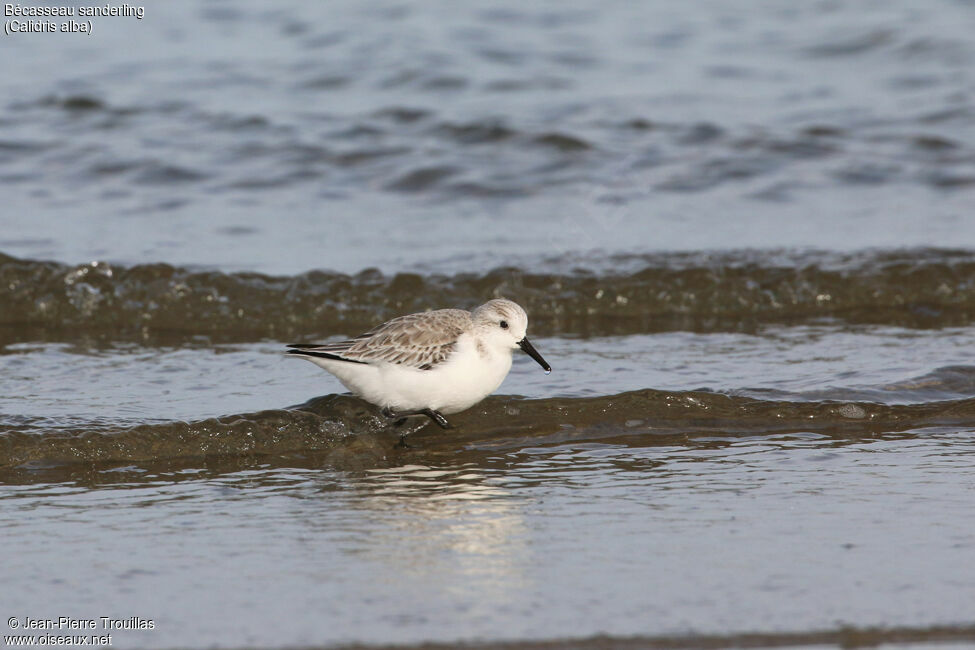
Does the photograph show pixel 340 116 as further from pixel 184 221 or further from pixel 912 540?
pixel 912 540

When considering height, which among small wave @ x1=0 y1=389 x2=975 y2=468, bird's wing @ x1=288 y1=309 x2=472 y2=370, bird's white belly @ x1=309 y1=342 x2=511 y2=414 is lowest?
small wave @ x1=0 y1=389 x2=975 y2=468

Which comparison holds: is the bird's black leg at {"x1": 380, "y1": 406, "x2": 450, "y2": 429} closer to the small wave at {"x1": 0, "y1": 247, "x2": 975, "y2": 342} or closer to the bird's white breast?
the bird's white breast

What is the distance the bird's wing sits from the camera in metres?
5.81

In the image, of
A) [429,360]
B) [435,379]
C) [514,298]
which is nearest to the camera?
[435,379]

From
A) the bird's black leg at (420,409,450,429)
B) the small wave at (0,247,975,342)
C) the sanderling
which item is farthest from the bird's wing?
the small wave at (0,247,975,342)

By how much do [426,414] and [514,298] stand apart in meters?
2.93

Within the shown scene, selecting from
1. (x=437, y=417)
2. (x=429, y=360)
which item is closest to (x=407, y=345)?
(x=429, y=360)

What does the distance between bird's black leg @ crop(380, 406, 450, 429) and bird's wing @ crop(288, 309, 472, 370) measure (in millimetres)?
225

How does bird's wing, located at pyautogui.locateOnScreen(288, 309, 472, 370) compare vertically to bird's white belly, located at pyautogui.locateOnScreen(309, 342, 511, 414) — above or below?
above

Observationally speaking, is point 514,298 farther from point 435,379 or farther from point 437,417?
point 435,379

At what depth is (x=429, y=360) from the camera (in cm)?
584

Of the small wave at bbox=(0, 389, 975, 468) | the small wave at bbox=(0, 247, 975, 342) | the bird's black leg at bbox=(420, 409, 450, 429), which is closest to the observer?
the small wave at bbox=(0, 389, 975, 468)

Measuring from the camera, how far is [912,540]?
4250 millimetres

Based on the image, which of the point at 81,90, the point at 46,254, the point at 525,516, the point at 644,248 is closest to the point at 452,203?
the point at 644,248
